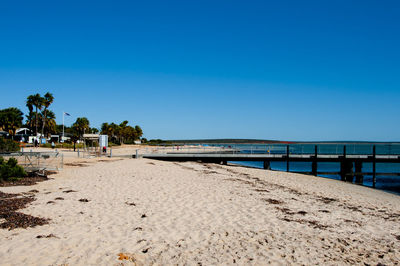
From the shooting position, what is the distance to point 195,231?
680 cm

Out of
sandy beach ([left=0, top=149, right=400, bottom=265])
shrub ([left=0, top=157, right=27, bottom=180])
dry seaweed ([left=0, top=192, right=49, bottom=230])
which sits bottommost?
sandy beach ([left=0, top=149, right=400, bottom=265])

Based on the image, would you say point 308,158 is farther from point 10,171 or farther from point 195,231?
point 10,171

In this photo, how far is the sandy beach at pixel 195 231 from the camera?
17.5 ft

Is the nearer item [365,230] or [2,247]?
[2,247]

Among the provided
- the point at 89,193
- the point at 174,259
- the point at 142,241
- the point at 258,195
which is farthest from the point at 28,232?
the point at 258,195

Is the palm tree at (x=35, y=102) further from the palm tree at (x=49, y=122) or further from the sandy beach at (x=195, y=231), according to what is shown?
the sandy beach at (x=195, y=231)

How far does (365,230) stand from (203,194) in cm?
584

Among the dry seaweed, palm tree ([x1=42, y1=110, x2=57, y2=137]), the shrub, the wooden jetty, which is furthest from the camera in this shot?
palm tree ([x1=42, y1=110, x2=57, y2=137])

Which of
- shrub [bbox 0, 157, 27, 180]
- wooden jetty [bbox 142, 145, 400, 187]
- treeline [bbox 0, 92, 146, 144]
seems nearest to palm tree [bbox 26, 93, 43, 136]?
treeline [bbox 0, 92, 146, 144]

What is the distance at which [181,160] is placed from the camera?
31.7 metres

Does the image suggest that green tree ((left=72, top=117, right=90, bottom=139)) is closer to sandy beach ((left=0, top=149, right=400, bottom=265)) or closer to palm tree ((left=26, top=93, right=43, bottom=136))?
palm tree ((left=26, top=93, right=43, bottom=136))

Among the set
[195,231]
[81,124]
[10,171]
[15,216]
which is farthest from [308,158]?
[81,124]

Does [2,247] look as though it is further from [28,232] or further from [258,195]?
[258,195]

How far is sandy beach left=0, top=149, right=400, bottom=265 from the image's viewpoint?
534cm
